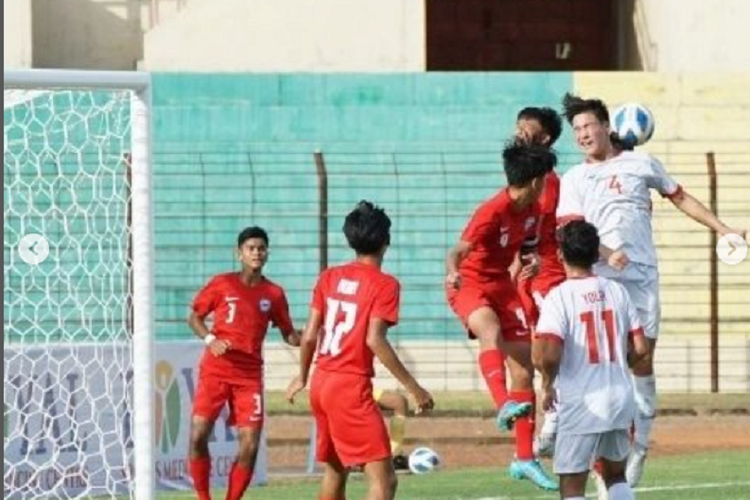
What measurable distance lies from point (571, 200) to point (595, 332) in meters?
2.77

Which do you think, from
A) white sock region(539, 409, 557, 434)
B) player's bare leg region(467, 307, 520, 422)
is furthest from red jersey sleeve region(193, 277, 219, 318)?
white sock region(539, 409, 557, 434)

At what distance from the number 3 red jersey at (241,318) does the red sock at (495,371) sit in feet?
10.6

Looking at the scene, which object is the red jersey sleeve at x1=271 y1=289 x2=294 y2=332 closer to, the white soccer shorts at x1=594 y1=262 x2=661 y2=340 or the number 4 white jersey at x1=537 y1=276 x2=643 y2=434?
the white soccer shorts at x1=594 y1=262 x2=661 y2=340

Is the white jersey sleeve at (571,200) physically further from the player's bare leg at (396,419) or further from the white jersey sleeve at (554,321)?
the white jersey sleeve at (554,321)

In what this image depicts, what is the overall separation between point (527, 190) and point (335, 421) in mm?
2152

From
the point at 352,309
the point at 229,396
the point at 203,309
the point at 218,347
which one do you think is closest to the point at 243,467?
the point at 229,396

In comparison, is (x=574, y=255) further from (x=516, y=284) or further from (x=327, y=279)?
(x=516, y=284)

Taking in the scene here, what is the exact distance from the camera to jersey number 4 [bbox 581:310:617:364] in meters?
11.3

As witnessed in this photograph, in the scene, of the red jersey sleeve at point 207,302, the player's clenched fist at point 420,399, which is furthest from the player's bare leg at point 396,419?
the player's clenched fist at point 420,399

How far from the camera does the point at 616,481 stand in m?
11.6

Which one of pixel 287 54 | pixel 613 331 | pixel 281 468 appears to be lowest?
pixel 281 468

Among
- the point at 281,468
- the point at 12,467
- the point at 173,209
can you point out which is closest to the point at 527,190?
the point at 12,467

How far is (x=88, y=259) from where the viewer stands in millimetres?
18875

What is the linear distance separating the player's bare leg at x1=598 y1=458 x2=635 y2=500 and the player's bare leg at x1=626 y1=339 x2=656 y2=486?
7.22ft
